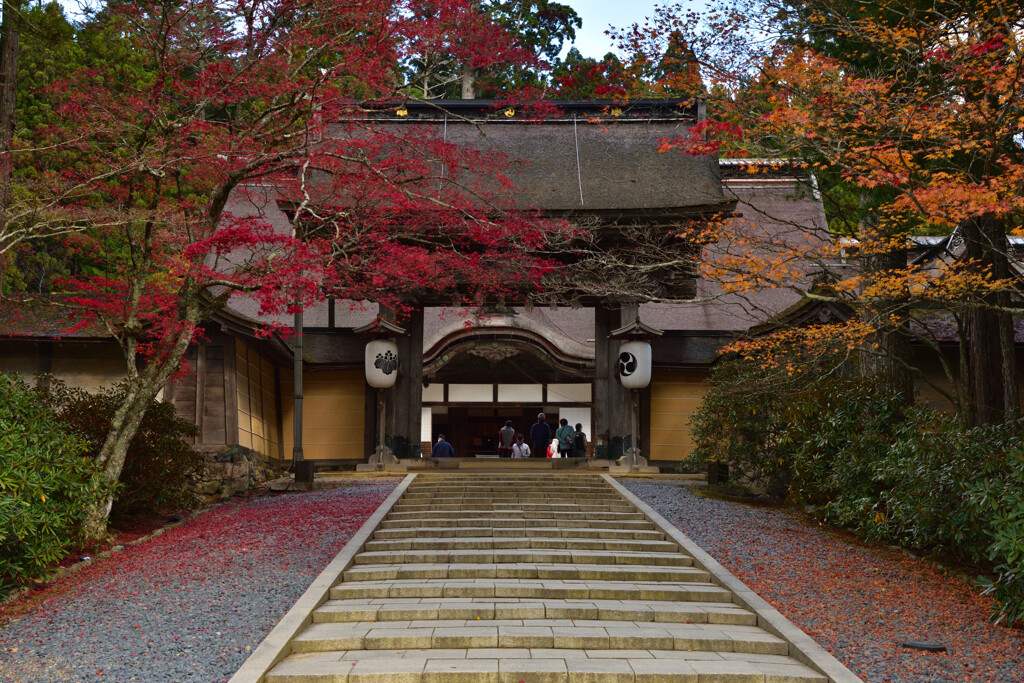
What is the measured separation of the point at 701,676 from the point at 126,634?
14.4 feet

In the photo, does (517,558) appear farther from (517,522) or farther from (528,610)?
(528,610)

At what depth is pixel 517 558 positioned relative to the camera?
9266mm

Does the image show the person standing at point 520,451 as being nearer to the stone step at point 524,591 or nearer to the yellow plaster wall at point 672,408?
the yellow plaster wall at point 672,408

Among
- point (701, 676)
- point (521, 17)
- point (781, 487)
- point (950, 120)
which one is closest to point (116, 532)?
point (701, 676)

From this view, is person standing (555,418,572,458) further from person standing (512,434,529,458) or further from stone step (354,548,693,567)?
stone step (354,548,693,567)

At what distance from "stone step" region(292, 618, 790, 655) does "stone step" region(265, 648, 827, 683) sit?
0.09 metres

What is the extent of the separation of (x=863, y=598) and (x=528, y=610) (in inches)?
125

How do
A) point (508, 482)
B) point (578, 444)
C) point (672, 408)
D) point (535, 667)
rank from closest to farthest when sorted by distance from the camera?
point (535, 667)
point (508, 482)
point (672, 408)
point (578, 444)

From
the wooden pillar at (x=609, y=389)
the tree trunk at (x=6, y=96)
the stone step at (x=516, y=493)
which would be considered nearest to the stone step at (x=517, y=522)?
the stone step at (x=516, y=493)

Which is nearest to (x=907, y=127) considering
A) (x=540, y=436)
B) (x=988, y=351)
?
(x=988, y=351)

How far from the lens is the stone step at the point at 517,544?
32.0ft

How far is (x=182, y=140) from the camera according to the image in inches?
399

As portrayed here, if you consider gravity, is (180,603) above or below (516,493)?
below

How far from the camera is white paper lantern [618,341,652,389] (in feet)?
50.8
